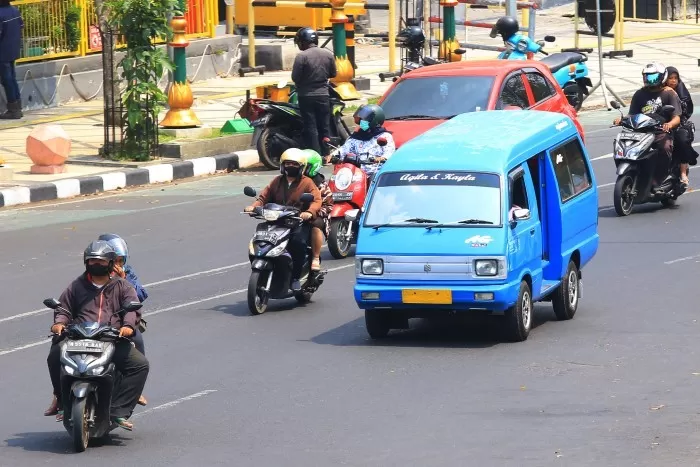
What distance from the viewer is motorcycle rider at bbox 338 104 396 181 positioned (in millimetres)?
15742

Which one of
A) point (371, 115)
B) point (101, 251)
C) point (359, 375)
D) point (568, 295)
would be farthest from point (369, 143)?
point (101, 251)

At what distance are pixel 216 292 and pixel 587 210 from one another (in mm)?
3415

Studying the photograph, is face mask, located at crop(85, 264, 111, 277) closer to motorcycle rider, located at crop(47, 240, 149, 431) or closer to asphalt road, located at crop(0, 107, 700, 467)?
motorcycle rider, located at crop(47, 240, 149, 431)

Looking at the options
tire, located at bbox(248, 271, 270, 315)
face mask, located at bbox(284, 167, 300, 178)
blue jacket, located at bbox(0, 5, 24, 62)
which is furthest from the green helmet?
blue jacket, located at bbox(0, 5, 24, 62)

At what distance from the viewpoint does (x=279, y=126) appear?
2152 centimetres

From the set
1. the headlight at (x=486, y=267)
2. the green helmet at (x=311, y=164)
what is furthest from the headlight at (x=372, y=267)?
the green helmet at (x=311, y=164)

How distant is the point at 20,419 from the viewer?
9742mm

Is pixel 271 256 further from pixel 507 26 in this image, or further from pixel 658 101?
pixel 507 26

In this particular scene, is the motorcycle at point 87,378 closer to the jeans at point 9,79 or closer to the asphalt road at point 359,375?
the asphalt road at point 359,375

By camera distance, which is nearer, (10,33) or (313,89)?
(313,89)

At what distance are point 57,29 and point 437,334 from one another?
53.8 feet

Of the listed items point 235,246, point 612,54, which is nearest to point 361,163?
point 235,246

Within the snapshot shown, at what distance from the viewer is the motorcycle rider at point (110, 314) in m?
9.08

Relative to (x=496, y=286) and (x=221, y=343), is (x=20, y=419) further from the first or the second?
(x=496, y=286)
